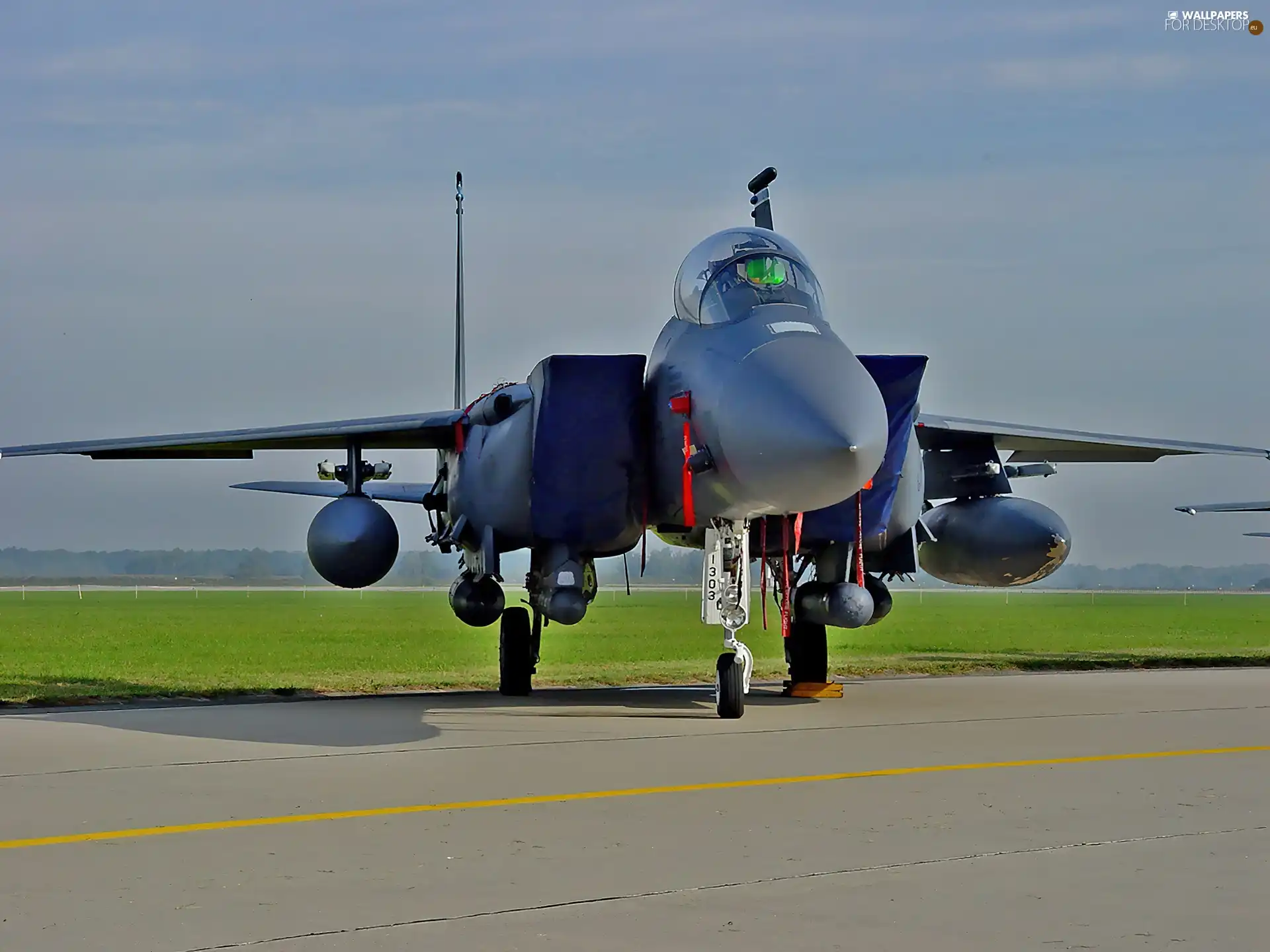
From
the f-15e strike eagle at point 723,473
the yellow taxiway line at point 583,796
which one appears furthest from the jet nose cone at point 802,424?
the yellow taxiway line at point 583,796

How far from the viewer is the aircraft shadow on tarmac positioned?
10.7 m

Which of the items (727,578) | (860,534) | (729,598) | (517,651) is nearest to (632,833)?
(729,598)

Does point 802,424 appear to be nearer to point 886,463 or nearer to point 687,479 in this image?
point 687,479

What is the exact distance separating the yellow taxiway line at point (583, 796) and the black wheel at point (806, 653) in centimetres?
525

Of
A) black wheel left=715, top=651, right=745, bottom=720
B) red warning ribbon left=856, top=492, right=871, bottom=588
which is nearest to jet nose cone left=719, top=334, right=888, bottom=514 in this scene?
black wheel left=715, top=651, right=745, bottom=720

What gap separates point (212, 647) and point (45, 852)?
2080 cm

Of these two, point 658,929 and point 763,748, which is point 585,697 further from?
point 658,929

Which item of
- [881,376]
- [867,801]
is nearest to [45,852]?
[867,801]

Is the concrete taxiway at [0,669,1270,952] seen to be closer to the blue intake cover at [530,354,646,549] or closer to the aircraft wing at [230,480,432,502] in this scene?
the blue intake cover at [530,354,646,549]

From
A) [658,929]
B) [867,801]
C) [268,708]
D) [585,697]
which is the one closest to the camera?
[658,929]

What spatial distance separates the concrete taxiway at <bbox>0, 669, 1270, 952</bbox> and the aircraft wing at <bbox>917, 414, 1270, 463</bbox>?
395 centimetres

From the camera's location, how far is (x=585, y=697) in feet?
46.6

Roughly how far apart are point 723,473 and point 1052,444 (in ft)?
23.9

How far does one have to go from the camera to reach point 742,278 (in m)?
11.5
